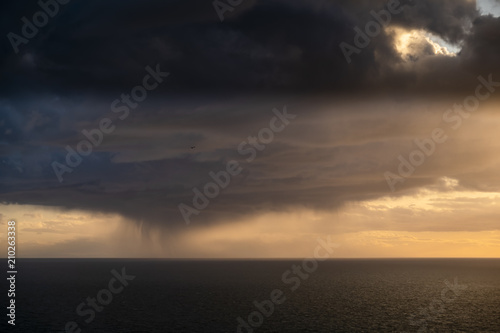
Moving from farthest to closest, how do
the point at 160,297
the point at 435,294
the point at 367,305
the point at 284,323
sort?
1. the point at 435,294
2. the point at 160,297
3. the point at 367,305
4. the point at 284,323

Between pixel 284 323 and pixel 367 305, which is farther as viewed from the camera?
pixel 367 305

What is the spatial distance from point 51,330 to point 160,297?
4949 cm

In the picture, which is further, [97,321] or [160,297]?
[160,297]

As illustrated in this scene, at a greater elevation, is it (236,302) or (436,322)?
(236,302)

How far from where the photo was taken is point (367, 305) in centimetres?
11275

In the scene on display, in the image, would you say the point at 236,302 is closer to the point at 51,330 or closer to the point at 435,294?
the point at 51,330

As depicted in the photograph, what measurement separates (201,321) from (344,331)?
1051 inches

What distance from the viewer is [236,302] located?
114875mm

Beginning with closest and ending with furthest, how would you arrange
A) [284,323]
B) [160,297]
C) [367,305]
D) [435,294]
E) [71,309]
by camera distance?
[284,323] → [71,309] → [367,305] → [160,297] → [435,294]

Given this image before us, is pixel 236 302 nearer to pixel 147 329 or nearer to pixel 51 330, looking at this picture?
pixel 147 329

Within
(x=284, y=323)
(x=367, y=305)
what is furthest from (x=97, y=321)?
(x=367, y=305)

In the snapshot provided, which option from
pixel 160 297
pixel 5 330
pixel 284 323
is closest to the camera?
pixel 5 330

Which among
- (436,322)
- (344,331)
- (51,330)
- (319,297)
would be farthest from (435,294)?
(51,330)

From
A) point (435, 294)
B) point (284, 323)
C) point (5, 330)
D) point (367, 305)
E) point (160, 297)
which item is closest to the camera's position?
point (5, 330)
